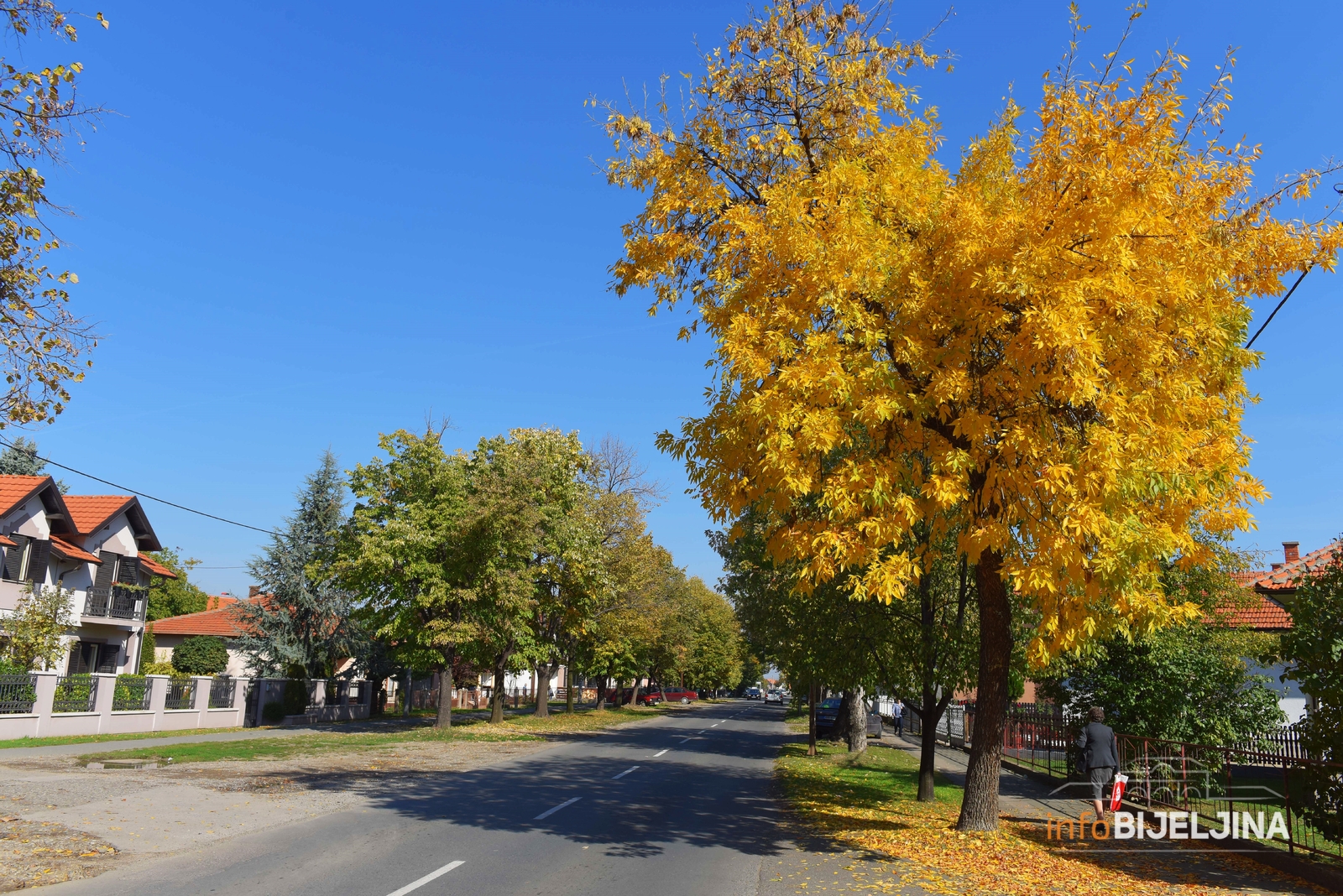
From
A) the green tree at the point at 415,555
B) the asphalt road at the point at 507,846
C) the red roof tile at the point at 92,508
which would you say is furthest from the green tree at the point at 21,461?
the asphalt road at the point at 507,846

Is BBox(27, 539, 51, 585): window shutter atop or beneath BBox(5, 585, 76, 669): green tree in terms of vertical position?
atop

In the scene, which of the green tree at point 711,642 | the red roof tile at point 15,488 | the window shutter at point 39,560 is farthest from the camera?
the green tree at point 711,642

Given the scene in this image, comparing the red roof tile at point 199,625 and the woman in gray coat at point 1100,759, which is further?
the red roof tile at point 199,625

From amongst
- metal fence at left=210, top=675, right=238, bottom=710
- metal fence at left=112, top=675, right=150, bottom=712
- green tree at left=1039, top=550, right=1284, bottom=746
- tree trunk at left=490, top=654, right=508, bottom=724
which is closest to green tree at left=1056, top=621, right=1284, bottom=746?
green tree at left=1039, top=550, right=1284, bottom=746

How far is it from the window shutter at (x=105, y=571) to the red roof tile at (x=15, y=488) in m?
5.37

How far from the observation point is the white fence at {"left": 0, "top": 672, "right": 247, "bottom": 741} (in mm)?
23078

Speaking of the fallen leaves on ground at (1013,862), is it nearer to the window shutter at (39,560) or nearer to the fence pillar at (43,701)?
the fence pillar at (43,701)

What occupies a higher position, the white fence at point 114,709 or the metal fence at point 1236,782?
the metal fence at point 1236,782

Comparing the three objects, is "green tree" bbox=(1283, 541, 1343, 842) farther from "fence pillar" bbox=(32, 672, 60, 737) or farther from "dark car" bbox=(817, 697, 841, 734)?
"fence pillar" bbox=(32, 672, 60, 737)

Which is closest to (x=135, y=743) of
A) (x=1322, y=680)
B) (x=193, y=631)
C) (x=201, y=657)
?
(x=201, y=657)

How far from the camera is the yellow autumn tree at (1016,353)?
29.1 feet

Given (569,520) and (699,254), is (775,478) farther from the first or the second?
(569,520)

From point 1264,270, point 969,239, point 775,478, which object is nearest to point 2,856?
point 775,478

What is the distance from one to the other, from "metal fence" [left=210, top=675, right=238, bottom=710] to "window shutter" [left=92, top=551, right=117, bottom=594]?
9.37 m
